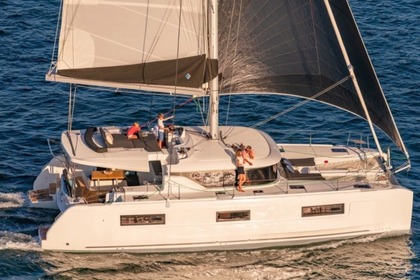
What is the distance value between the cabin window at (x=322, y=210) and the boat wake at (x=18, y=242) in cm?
836

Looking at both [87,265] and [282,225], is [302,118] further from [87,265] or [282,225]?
[87,265]

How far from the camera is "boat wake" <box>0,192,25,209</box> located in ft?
119

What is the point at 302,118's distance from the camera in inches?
1777

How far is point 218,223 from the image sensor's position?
33.4 meters

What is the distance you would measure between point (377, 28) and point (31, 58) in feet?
56.7

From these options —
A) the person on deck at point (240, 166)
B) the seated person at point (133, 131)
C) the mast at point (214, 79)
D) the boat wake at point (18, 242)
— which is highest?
the mast at point (214, 79)

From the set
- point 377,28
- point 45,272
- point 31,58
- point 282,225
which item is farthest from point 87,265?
point 377,28

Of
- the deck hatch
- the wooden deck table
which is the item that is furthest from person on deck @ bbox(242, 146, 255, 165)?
the wooden deck table

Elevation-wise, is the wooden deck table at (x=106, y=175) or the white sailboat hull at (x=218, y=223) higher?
the wooden deck table at (x=106, y=175)

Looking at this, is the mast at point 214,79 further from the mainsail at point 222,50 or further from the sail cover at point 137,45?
the sail cover at point 137,45

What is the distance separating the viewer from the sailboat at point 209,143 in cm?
3322

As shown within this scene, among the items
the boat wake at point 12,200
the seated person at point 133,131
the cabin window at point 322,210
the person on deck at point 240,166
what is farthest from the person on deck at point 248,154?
the boat wake at point 12,200

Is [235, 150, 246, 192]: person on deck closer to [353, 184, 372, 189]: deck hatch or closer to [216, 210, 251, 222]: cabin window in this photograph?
[216, 210, 251, 222]: cabin window

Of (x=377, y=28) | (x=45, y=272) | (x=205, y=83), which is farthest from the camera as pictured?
(x=377, y=28)
